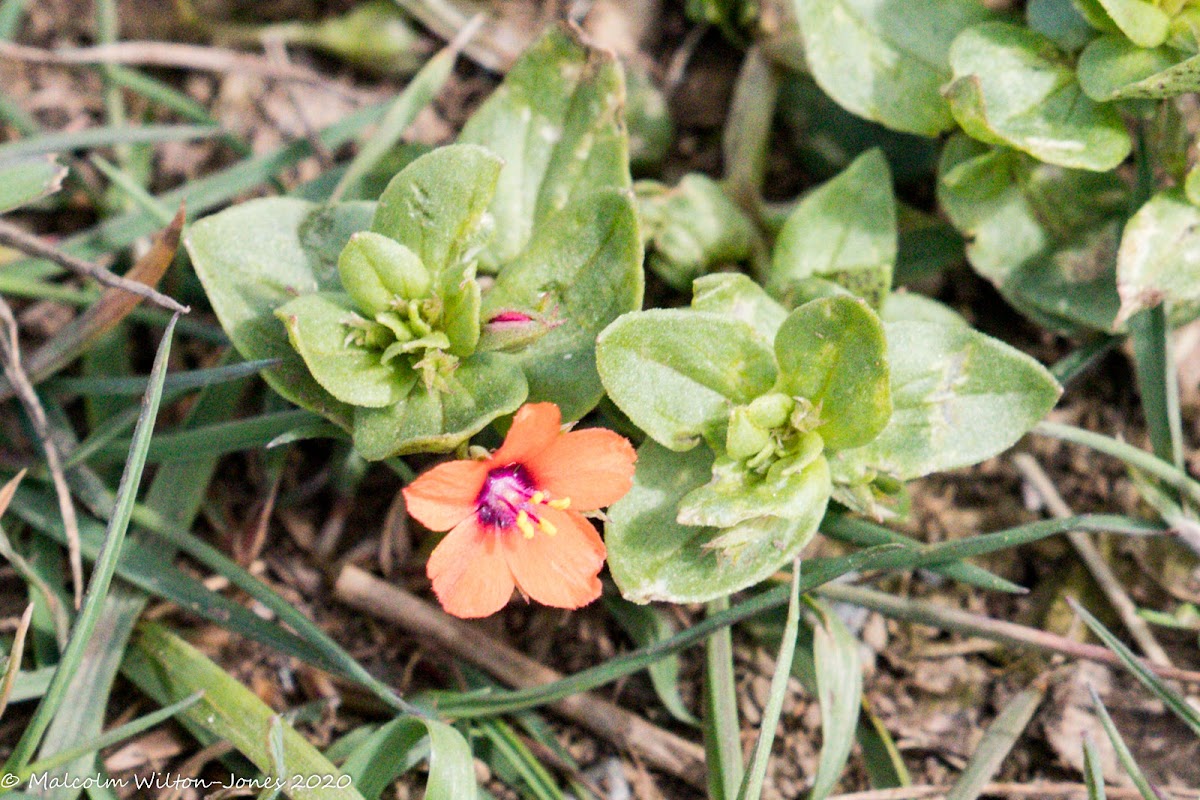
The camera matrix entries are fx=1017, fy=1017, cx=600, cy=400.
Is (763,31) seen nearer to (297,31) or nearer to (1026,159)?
(1026,159)

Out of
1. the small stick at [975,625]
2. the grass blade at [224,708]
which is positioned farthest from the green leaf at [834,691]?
the grass blade at [224,708]

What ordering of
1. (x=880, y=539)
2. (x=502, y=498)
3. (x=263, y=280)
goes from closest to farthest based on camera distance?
(x=502, y=498), (x=263, y=280), (x=880, y=539)

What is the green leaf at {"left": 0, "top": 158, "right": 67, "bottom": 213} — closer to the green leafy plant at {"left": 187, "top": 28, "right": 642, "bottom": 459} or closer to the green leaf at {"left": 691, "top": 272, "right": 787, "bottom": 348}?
the green leafy plant at {"left": 187, "top": 28, "right": 642, "bottom": 459}

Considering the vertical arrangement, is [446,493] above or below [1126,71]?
below

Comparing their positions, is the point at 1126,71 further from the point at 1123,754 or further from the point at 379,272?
the point at 379,272

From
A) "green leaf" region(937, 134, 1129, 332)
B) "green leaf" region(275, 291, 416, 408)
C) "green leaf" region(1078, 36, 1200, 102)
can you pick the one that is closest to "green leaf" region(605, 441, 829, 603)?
"green leaf" region(275, 291, 416, 408)

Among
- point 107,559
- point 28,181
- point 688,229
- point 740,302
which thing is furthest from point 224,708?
point 688,229
